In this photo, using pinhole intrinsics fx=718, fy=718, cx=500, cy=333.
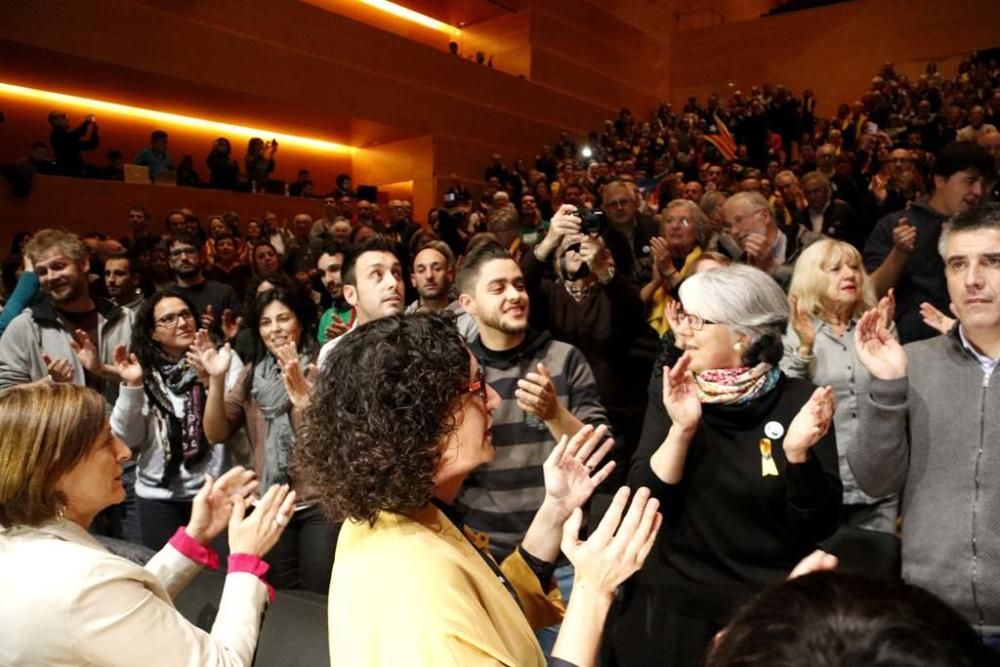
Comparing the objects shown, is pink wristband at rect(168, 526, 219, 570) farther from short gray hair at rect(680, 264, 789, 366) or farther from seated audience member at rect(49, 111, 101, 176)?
seated audience member at rect(49, 111, 101, 176)

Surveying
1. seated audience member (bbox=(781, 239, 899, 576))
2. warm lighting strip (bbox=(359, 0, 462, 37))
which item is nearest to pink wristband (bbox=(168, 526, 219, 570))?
seated audience member (bbox=(781, 239, 899, 576))

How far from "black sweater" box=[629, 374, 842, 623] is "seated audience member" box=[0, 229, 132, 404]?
8.73 feet

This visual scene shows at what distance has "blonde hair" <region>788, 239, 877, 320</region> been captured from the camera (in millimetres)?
2855

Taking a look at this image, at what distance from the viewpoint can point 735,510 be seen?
187 cm

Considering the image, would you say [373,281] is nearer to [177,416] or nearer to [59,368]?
[177,416]

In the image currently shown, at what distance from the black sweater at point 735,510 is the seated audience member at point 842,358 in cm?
A: 60

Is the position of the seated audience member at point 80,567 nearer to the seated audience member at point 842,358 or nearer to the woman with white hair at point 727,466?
the woman with white hair at point 727,466

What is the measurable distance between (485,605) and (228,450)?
84.5 inches

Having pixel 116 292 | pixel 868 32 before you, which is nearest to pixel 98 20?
pixel 116 292

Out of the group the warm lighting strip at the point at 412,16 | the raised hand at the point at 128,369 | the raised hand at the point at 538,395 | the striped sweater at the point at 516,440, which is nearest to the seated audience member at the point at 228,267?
the raised hand at the point at 128,369

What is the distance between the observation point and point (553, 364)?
247 cm

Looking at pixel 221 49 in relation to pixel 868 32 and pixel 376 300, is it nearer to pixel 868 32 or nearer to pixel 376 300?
pixel 376 300

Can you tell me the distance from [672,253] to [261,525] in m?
2.92

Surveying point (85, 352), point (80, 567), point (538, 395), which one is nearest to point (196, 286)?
point (85, 352)
